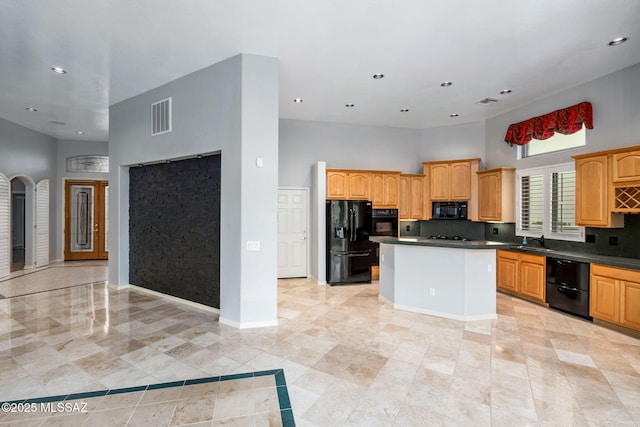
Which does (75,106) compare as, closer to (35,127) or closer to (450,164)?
(35,127)

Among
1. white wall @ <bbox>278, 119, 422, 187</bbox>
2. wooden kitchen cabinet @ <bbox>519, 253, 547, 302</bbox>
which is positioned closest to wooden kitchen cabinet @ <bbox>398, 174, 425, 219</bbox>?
white wall @ <bbox>278, 119, 422, 187</bbox>

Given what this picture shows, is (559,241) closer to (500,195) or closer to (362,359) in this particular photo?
(500,195)

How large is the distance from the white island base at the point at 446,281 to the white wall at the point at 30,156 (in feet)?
27.4

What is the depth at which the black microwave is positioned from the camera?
6.48 meters

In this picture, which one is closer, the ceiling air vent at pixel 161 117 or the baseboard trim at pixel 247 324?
the baseboard trim at pixel 247 324

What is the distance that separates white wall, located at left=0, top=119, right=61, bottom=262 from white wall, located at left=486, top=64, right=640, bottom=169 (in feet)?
34.6

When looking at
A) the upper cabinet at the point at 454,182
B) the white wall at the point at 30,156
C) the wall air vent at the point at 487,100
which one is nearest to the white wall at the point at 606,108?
the wall air vent at the point at 487,100

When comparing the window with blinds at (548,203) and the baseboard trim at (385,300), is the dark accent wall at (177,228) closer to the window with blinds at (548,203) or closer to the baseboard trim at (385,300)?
the baseboard trim at (385,300)

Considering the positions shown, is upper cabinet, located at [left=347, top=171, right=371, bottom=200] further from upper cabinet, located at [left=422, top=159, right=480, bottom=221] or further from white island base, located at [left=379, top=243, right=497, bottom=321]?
white island base, located at [left=379, top=243, right=497, bottom=321]

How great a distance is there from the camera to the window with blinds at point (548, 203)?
4820 mm

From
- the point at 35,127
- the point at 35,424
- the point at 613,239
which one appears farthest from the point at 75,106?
the point at 613,239

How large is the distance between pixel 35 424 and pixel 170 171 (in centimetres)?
357

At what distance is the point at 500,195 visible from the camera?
18.9 ft

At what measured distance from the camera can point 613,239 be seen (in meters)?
4.24
